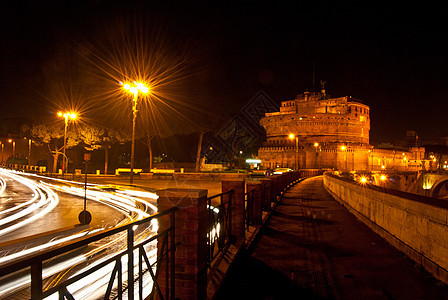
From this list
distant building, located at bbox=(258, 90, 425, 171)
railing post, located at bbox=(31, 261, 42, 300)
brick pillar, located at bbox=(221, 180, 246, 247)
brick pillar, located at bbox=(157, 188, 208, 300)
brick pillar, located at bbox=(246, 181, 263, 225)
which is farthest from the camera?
distant building, located at bbox=(258, 90, 425, 171)

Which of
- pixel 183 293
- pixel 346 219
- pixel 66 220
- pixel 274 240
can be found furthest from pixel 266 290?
pixel 66 220

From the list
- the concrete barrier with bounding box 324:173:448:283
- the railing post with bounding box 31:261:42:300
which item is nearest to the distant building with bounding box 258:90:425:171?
the concrete barrier with bounding box 324:173:448:283

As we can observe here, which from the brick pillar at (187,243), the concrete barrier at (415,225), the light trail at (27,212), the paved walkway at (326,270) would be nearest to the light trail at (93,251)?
the light trail at (27,212)

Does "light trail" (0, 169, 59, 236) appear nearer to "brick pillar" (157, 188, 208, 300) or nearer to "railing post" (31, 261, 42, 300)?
"brick pillar" (157, 188, 208, 300)

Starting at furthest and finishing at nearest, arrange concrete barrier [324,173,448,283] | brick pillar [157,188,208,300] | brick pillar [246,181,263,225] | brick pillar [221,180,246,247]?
brick pillar [246,181,263,225] → brick pillar [221,180,246,247] → concrete barrier [324,173,448,283] → brick pillar [157,188,208,300]

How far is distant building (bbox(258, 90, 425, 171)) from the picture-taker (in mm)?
75250

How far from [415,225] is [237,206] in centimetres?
340

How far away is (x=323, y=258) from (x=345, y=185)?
28.7 feet

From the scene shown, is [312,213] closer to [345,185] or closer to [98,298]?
[345,185]

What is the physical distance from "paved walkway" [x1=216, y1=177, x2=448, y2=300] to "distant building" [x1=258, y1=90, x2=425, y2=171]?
200 ft

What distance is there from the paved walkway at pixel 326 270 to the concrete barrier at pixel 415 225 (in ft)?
0.65

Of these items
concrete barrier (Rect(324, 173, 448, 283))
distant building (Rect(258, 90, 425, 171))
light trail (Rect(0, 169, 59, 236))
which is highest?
distant building (Rect(258, 90, 425, 171))

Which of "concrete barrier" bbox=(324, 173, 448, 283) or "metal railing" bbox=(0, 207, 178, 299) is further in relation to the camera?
"concrete barrier" bbox=(324, 173, 448, 283)

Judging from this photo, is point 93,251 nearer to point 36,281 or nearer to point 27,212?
point 36,281
